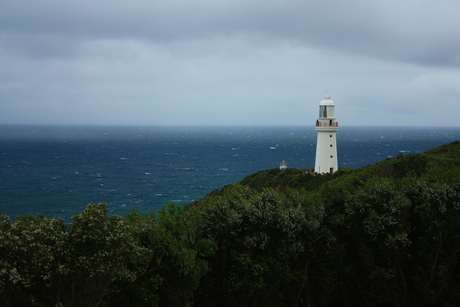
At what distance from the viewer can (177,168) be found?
117125 mm

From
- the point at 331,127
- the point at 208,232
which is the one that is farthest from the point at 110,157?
the point at 208,232

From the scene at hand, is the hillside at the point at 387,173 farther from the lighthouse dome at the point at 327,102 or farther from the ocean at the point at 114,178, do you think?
the ocean at the point at 114,178

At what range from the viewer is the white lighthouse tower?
52625 millimetres

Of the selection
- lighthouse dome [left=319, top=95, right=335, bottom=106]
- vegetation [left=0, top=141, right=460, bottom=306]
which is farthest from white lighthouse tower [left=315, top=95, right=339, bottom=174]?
vegetation [left=0, top=141, right=460, bottom=306]

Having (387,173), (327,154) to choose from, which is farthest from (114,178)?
(387,173)

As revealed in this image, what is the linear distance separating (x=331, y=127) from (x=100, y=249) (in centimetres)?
4215

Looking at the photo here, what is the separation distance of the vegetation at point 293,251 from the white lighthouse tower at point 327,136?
29163 mm

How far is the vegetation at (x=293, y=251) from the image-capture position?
1702 centimetres

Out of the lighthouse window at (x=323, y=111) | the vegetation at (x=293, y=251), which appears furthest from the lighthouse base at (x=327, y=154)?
the vegetation at (x=293, y=251)

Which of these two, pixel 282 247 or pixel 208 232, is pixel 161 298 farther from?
pixel 282 247

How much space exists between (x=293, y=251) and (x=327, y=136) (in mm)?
34908

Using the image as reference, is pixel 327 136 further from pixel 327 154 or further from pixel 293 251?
pixel 293 251

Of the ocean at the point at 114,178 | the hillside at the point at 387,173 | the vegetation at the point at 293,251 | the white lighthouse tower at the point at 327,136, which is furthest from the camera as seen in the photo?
the ocean at the point at 114,178

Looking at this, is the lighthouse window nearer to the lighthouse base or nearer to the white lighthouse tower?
the white lighthouse tower
